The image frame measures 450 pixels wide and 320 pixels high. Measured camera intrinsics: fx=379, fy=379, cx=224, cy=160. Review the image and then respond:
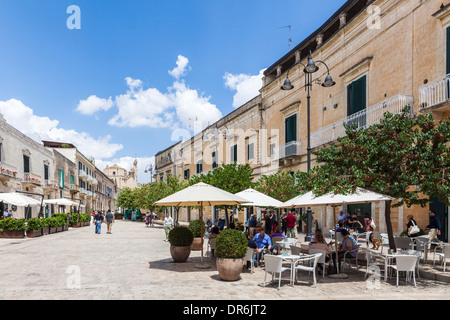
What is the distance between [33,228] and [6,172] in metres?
7.23

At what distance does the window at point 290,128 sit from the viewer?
2333cm

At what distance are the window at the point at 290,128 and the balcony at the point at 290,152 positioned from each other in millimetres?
687

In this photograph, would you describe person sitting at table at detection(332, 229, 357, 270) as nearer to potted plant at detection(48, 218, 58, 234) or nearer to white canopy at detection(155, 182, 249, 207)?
white canopy at detection(155, 182, 249, 207)

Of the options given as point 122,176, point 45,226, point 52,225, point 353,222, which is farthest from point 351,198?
point 122,176

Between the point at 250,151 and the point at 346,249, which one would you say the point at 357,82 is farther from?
the point at 250,151

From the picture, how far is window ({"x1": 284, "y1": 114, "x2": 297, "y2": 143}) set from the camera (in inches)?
918

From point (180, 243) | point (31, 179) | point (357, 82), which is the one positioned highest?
point (357, 82)

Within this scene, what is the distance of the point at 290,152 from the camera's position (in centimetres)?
2283

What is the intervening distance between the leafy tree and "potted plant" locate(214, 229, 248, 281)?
2.24m

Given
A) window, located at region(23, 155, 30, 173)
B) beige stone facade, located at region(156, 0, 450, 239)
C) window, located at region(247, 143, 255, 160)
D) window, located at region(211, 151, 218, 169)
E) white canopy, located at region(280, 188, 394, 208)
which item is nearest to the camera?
white canopy, located at region(280, 188, 394, 208)

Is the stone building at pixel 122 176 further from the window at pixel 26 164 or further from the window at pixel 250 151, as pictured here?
the window at pixel 250 151

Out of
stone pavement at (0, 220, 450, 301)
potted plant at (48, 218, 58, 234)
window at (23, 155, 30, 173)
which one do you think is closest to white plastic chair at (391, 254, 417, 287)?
stone pavement at (0, 220, 450, 301)
